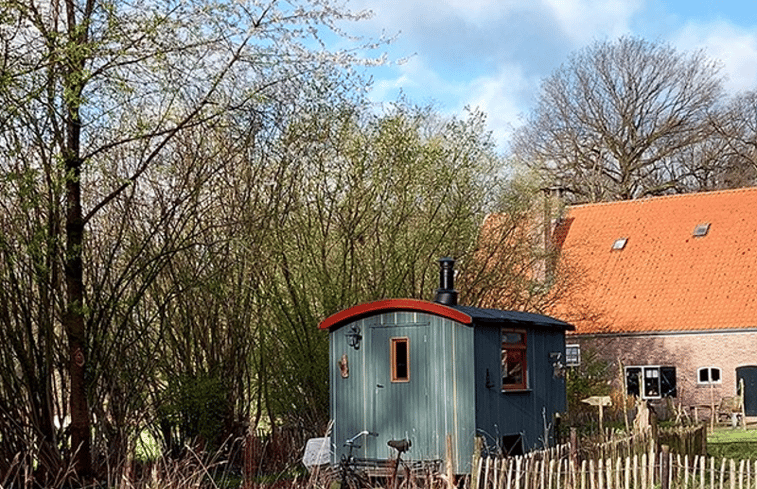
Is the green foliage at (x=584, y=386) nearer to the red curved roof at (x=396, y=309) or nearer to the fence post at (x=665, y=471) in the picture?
the red curved roof at (x=396, y=309)

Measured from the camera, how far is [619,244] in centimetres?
3269

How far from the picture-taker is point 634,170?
3734 centimetres

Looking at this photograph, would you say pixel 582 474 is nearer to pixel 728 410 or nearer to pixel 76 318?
pixel 76 318

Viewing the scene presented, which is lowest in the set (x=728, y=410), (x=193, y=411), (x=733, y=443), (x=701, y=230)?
(x=733, y=443)

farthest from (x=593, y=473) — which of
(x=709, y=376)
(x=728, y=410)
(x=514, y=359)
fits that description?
(x=709, y=376)

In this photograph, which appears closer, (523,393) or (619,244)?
(523,393)

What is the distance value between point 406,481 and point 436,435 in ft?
7.40

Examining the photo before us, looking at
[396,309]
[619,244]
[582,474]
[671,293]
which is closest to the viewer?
[582,474]

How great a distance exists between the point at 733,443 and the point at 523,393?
7.70m

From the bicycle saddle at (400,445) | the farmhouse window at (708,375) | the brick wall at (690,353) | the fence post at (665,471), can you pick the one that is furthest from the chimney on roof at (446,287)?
the farmhouse window at (708,375)

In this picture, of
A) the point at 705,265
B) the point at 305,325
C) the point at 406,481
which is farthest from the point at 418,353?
the point at 705,265

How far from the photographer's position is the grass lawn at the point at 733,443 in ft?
60.6

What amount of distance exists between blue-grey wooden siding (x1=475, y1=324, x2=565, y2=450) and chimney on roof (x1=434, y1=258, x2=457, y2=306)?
0.89 meters

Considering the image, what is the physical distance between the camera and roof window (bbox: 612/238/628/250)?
3269 cm
